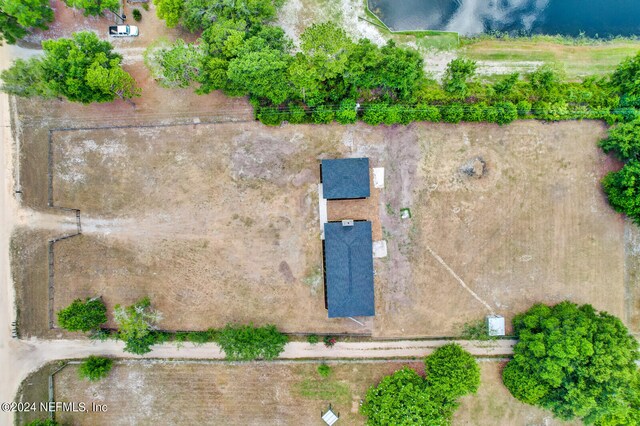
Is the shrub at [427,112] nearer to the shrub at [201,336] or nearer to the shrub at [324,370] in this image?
the shrub at [324,370]

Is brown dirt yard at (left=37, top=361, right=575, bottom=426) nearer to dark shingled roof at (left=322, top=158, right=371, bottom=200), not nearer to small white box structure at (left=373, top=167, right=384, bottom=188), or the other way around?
dark shingled roof at (left=322, top=158, right=371, bottom=200)

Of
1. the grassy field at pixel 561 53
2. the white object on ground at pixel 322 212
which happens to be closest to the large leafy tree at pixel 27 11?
the white object on ground at pixel 322 212

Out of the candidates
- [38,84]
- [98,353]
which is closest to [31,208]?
[38,84]

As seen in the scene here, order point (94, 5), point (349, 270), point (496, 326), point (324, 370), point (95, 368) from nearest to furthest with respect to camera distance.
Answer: point (94, 5) → point (349, 270) → point (95, 368) → point (324, 370) → point (496, 326)

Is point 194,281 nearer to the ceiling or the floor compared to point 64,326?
nearer to the ceiling

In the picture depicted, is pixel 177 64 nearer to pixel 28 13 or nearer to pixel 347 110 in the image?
pixel 28 13

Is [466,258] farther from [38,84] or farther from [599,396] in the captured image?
[38,84]

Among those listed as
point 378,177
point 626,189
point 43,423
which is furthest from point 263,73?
point 43,423
